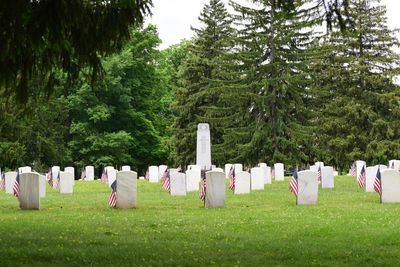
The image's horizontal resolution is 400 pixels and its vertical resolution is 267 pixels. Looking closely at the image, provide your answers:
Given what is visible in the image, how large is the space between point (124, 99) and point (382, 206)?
3664 cm

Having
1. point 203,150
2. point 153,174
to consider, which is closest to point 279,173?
point 203,150

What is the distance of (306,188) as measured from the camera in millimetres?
19016

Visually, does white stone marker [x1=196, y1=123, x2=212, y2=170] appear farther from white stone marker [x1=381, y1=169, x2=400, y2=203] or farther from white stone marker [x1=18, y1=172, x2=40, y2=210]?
white stone marker [x1=18, y1=172, x2=40, y2=210]

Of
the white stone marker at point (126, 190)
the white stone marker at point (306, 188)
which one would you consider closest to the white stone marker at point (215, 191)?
the white stone marker at point (126, 190)

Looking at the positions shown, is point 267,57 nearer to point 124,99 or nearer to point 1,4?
point 124,99

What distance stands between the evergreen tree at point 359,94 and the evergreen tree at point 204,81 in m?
7.53

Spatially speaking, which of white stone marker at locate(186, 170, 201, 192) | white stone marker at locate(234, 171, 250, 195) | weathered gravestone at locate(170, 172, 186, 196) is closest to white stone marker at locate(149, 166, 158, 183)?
white stone marker at locate(186, 170, 201, 192)

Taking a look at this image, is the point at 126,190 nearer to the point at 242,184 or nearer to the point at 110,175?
the point at 242,184

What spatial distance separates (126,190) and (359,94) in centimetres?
3696

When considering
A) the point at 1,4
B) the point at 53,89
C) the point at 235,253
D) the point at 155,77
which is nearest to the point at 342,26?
the point at 235,253

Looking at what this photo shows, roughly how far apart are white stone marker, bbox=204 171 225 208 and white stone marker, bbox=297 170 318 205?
2266 mm

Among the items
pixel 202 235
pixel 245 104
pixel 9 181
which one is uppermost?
pixel 245 104

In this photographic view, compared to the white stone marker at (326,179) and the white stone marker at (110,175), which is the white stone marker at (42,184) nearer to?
the white stone marker at (110,175)

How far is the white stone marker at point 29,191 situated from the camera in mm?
17562
